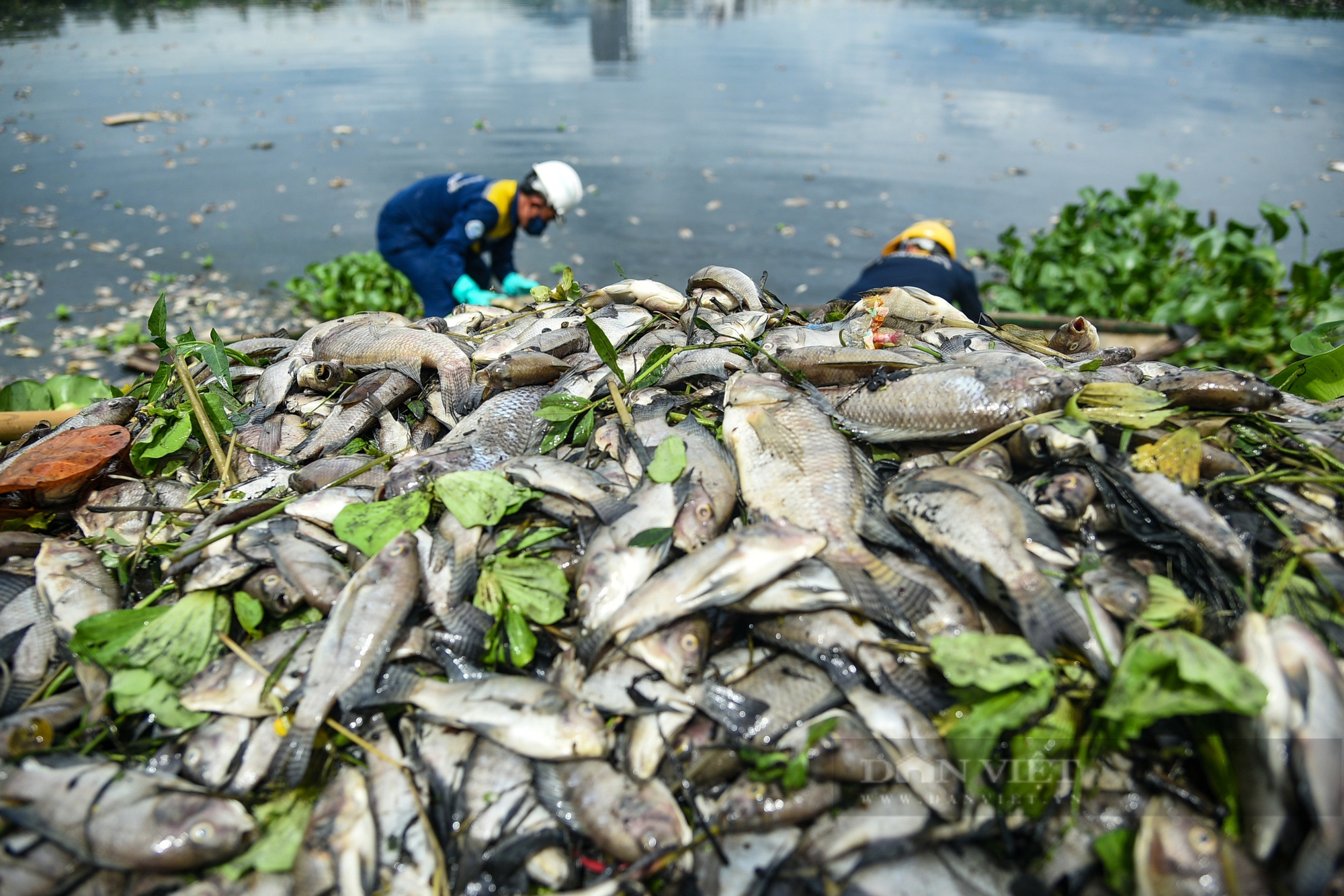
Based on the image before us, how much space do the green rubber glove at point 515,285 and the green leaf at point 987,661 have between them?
7.00 metres

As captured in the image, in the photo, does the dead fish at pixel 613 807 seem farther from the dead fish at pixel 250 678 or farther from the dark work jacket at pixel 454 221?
the dark work jacket at pixel 454 221

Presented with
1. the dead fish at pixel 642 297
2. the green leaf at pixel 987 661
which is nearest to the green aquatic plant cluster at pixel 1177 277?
the dead fish at pixel 642 297

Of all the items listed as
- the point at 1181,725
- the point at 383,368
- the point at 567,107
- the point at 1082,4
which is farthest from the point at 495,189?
the point at 1082,4

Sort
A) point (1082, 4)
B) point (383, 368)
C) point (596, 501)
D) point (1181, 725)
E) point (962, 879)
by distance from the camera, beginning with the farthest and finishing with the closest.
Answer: point (1082, 4) → point (383, 368) → point (596, 501) → point (1181, 725) → point (962, 879)

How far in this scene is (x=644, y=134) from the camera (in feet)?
47.6

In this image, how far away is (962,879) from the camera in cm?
167

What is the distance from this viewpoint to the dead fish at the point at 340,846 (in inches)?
67.4

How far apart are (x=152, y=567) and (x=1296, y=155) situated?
56.7ft

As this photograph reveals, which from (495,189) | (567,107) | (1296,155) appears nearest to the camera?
(495,189)

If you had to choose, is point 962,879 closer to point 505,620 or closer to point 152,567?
point 505,620

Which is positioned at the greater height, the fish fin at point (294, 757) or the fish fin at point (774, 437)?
the fish fin at point (774, 437)

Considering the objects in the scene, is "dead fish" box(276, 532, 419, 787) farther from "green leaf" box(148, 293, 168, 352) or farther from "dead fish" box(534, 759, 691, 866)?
"green leaf" box(148, 293, 168, 352)

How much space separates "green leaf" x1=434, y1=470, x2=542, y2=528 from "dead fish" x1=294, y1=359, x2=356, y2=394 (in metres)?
1.34

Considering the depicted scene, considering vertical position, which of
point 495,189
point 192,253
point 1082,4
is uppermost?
point 1082,4
